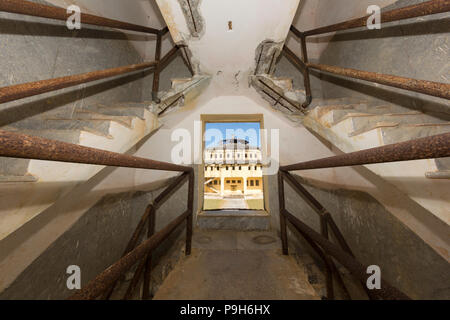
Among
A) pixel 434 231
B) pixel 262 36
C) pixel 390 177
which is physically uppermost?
pixel 262 36

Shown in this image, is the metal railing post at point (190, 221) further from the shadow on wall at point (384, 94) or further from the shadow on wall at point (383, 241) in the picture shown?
the shadow on wall at point (384, 94)

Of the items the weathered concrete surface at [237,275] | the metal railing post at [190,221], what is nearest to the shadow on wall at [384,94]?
the weathered concrete surface at [237,275]

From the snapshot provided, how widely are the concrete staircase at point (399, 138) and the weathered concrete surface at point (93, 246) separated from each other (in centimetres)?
240

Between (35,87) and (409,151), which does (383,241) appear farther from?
(35,87)

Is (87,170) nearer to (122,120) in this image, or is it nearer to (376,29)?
A: (122,120)

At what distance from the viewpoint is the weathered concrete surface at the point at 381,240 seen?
167 centimetres

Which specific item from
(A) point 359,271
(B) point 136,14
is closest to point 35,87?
(A) point 359,271

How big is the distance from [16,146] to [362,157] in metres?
1.10

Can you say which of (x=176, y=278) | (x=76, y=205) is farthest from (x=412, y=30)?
(x=76, y=205)

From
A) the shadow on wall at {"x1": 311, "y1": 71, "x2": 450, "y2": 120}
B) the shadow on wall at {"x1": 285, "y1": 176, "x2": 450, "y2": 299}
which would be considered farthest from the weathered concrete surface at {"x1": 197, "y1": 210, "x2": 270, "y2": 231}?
the shadow on wall at {"x1": 311, "y1": 71, "x2": 450, "y2": 120}

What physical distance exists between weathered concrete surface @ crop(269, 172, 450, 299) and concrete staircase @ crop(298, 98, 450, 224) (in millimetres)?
1147

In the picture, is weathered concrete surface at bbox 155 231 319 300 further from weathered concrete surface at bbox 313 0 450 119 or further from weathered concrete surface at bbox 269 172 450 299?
weathered concrete surface at bbox 313 0 450 119

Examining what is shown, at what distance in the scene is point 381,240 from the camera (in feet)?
7.16

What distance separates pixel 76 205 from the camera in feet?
6.68
